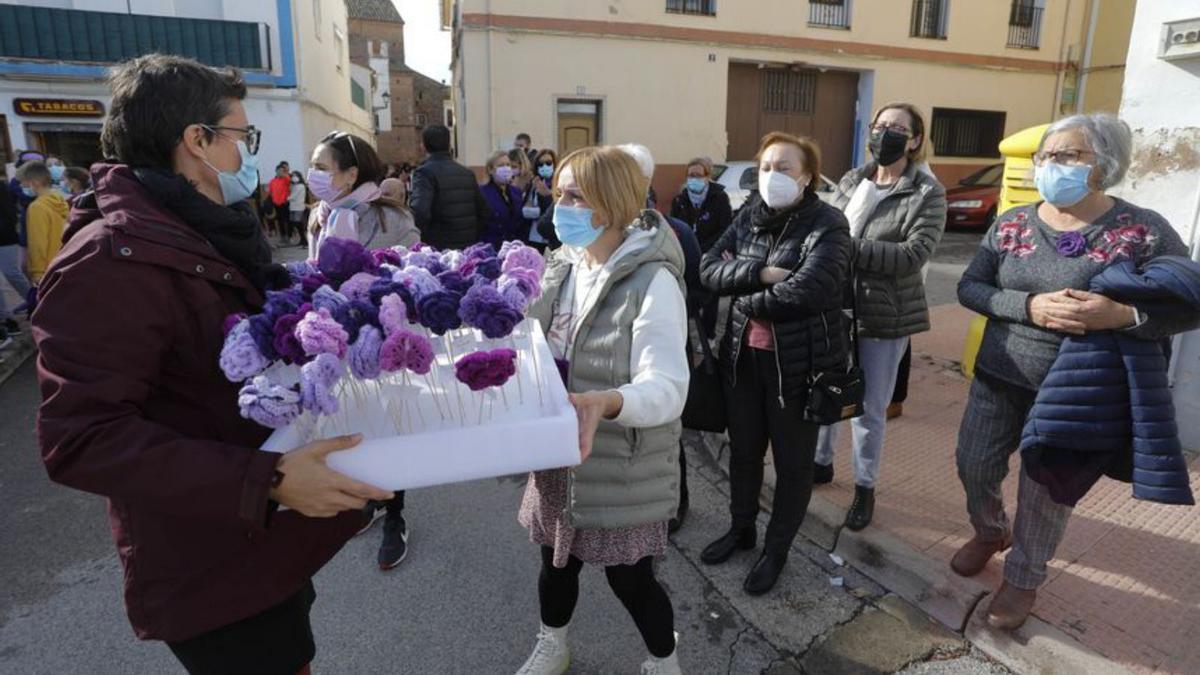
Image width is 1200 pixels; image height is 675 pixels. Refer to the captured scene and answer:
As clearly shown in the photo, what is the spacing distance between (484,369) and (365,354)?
0.78ft

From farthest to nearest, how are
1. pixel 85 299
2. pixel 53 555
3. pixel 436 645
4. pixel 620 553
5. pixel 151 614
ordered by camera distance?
pixel 53 555
pixel 436 645
pixel 620 553
pixel 151 614
pixel 85 299

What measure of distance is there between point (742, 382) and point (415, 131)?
55430mm

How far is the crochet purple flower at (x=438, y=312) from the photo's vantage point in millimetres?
1485

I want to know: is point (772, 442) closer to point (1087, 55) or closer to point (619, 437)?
point (619, 437)

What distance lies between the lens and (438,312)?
4.87ft

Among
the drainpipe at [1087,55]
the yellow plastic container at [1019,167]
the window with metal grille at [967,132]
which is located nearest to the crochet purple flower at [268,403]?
the yellow plastic container at [1019,167]

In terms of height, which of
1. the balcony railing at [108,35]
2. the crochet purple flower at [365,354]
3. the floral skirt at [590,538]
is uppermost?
the balcony railing at [108,35]

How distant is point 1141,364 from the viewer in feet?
7.37

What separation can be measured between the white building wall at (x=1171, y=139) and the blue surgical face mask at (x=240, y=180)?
4650 mm

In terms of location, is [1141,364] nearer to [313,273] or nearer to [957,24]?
[313,273]

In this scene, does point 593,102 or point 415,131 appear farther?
point 415,131

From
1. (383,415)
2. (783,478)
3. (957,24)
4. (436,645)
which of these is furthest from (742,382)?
(957,24)

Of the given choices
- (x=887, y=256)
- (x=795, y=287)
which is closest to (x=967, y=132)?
(x=887, y=256)

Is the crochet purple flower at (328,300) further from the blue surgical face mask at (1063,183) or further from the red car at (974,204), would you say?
the red car at (974,204)
